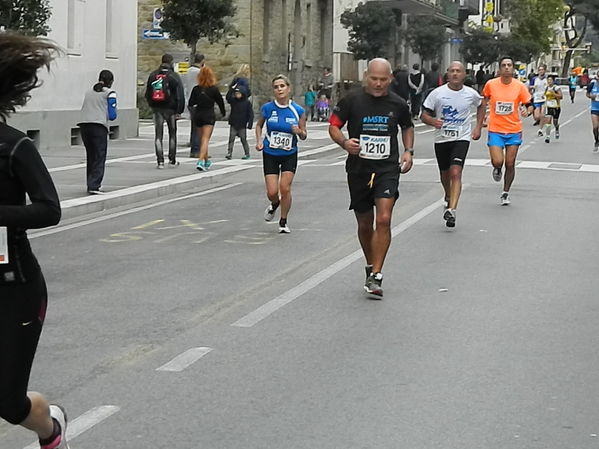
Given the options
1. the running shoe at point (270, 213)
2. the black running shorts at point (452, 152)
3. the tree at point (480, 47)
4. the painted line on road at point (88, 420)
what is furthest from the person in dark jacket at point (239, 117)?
the tree at point (480, 47)

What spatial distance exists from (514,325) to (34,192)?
203 inches

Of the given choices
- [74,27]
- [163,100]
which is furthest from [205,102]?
[74,27]

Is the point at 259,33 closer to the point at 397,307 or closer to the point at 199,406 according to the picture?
the point at 397,307

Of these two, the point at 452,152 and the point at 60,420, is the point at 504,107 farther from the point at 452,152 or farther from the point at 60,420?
the point at 60,420

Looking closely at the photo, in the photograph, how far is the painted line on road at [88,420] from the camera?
20.0 ft

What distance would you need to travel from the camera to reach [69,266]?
470 inches

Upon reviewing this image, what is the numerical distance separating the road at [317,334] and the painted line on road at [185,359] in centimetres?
4

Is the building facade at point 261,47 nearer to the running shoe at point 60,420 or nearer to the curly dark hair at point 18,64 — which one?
the running shoe at point 60,420

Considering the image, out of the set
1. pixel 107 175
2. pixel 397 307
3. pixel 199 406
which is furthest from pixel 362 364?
pixel 107 175

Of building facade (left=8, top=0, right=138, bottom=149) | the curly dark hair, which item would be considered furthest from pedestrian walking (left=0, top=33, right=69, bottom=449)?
building facade (left=8, top=0, right=138, bottom=149)

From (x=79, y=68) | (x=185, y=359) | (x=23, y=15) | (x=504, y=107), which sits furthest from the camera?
(x=79, y=68)

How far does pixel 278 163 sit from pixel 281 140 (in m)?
0.27

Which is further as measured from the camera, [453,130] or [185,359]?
[453,130]

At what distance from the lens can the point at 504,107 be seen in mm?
16797
